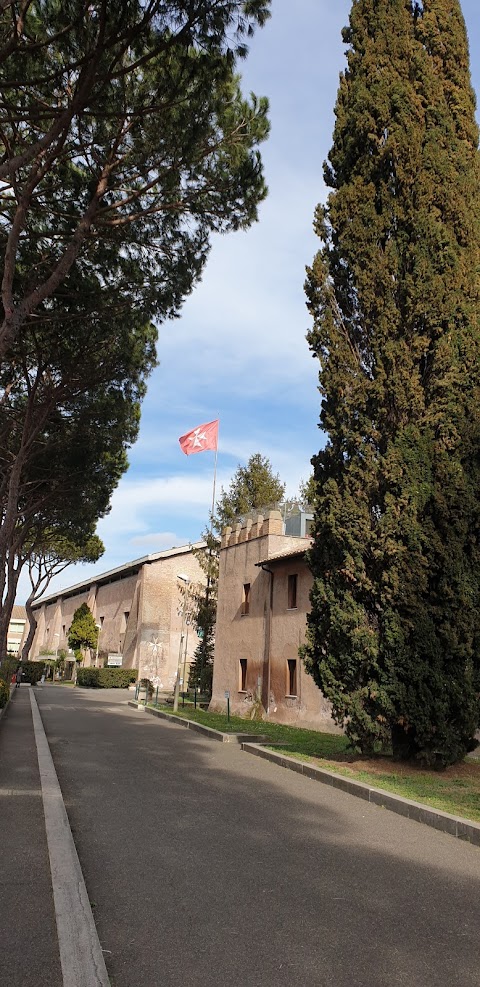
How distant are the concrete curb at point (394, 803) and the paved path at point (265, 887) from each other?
156 millimetres

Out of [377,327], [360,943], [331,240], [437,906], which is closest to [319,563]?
[377,327]

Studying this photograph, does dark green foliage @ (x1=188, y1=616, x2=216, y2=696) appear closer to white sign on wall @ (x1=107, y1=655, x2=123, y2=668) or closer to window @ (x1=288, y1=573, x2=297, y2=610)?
window @ (x1=288, y1=573, x2=297, y2=610)

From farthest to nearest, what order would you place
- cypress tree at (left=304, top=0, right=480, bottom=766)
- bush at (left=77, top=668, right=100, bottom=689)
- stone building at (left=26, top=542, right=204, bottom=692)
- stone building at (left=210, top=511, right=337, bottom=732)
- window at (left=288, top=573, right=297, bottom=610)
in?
bush at (left=77, top=668, right=100, bottom=689)
stone building at (left=26, top=542, right=204, bottom=692)
window at (left=288, top=573, right=297, bottom=610)
stone building at (left=210, top=511, right=337, bottom=732)
cypress tree at (left=304, top=0, right=480, bottom=766)

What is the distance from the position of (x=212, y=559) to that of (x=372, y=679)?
72.9ft

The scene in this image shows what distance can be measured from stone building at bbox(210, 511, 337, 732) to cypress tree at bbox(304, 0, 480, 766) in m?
8.48

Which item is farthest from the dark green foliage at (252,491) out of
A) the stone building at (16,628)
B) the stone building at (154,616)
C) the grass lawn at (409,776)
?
the stone building at (16,628)

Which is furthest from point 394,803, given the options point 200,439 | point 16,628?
point 16,628

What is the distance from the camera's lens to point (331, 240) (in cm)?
1311

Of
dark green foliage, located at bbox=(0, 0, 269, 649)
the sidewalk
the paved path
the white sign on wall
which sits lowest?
the paved path

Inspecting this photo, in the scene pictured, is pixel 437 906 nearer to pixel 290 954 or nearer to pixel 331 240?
pixel 290 954

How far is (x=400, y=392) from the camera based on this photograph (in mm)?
11227

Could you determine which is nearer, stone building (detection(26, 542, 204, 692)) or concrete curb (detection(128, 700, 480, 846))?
concrete curb (detection(128, 700, 480, 846))

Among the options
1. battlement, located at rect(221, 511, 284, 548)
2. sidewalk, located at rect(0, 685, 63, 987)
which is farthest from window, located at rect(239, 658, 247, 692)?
sidewalk, located at rect(0, 685, 63, 987)

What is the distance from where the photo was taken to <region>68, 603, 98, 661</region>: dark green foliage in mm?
47344
